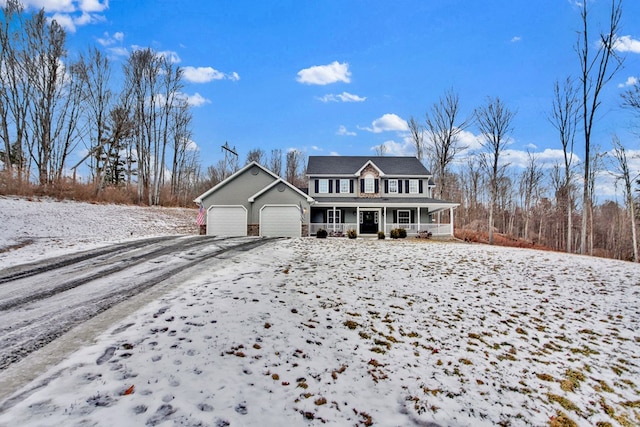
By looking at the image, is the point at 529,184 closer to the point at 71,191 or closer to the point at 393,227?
the point at 393,227

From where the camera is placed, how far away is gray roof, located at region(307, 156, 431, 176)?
74.9ft

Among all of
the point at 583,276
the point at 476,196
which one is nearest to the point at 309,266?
the point at 583,276

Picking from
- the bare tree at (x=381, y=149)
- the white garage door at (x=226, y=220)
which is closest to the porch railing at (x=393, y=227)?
the white garage door at (x=226, y=220)

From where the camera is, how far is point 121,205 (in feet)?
69.4

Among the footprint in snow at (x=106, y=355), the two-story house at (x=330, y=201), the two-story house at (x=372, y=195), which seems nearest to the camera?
the footprint in snow at (x=106, y=355)

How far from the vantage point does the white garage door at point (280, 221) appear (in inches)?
726

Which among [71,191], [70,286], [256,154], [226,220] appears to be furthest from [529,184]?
[71,191]

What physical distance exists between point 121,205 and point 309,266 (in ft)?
61.8

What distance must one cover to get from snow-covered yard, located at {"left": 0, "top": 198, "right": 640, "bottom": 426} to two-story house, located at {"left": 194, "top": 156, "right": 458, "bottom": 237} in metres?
11.1

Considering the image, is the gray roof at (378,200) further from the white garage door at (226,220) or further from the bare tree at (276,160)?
the bare tree at (276,160)

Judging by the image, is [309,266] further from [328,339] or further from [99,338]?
[99,338]

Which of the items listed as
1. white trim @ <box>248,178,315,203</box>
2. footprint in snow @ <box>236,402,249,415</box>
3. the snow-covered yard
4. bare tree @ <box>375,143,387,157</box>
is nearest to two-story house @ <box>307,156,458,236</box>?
white trim @ <box>248,178,315,203</box>

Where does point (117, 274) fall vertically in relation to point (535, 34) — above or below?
below

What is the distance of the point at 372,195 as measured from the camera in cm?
2244
